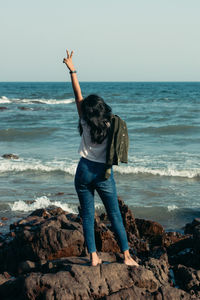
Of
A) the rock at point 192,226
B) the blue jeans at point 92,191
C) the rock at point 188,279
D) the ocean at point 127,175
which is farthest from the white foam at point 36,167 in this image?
the blue jeans at point 92,191

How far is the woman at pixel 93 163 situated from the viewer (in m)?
3.84

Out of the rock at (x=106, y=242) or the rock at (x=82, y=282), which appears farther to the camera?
the rock at (x=106, y=242)

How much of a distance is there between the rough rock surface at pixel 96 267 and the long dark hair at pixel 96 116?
126cm

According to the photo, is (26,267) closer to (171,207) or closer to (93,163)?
(93,163)

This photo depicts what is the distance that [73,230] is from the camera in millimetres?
4871

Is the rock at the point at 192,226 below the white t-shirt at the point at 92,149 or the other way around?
below

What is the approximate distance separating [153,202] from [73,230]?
13.6 feet

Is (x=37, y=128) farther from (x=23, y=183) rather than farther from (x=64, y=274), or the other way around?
(x=64, y=274)

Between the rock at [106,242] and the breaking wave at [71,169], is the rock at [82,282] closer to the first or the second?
the rock at [106,242]

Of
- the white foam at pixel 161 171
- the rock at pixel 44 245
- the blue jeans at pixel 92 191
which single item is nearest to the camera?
the blue jeans at pixel 92 191

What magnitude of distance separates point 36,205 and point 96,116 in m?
4.90

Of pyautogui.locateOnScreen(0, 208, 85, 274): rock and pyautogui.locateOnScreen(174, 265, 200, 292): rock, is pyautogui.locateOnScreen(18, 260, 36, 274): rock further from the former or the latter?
pyautogui.locateOnScreen(174, 265, 200, 292): rock

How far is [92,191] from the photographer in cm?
405

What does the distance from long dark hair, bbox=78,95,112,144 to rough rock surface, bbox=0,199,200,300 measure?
1.26 meters
